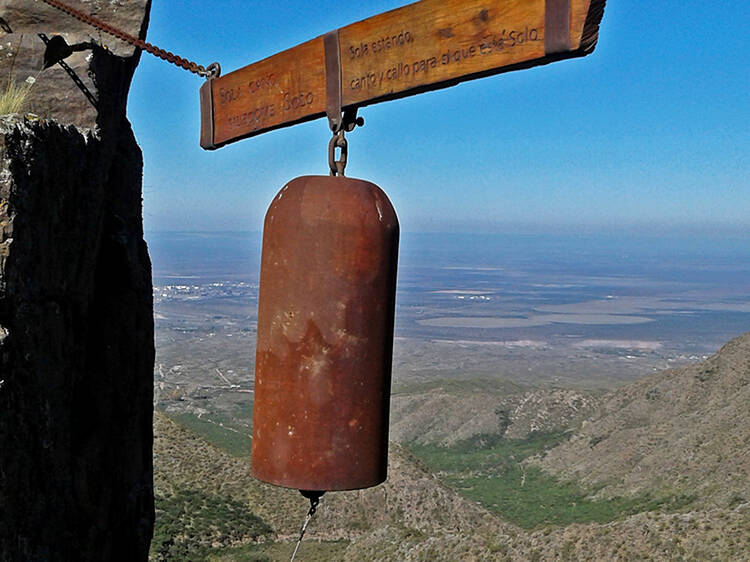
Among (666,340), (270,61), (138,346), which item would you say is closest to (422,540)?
(138,346)

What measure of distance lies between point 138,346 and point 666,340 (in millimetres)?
180807

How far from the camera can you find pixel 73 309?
6609mm

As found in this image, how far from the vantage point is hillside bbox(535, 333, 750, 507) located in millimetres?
40031

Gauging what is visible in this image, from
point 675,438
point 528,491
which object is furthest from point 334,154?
point 528,491

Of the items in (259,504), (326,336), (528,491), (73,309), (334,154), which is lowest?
(528,491)

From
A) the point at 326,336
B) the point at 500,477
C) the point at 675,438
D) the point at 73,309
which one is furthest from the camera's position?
the point at 500,477

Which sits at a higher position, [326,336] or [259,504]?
[326,336]

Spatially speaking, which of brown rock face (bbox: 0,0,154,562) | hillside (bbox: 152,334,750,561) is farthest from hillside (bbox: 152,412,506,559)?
brown rock face (bbox: 0,0,154,562)

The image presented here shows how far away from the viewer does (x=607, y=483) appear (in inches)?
2014

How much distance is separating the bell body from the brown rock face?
7.92 ft

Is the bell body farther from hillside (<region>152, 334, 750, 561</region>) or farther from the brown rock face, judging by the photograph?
hillside (<region>152, 334, 750, 561</region>)

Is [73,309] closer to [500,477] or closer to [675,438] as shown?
[675,438]

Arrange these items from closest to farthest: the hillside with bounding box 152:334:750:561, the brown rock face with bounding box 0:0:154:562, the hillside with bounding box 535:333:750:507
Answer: the brown rock face with bounding box 0:0:154:562
the hillside with bounding box 152:334:750:561
the hillside with bounding box 535:333:750:507

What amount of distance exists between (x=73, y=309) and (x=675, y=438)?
50924 millimetres
